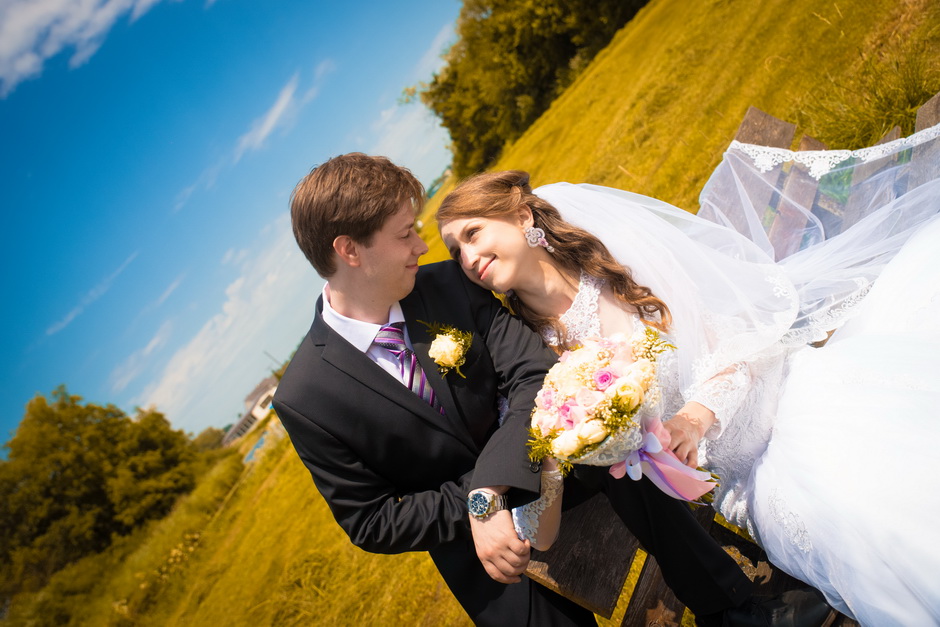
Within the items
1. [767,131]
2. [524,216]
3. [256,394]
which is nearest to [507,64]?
[767,131]

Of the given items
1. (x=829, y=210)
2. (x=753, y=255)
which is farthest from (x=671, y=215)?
(x=829, y=210)

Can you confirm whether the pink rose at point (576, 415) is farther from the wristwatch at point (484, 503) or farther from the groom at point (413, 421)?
the wristwatch at point (484, 503)

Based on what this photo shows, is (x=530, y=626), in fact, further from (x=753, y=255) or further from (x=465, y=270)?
(x=753, y=255)

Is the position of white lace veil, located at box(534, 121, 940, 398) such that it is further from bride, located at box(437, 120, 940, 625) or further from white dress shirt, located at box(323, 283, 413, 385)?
white dress shirt, located at box(323, 283, 413, 385)

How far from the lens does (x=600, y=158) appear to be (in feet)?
42.2

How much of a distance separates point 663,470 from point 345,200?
2.21m

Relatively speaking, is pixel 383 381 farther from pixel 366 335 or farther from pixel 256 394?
pixel 256 394

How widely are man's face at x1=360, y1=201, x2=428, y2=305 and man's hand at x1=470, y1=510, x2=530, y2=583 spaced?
57.3 inches

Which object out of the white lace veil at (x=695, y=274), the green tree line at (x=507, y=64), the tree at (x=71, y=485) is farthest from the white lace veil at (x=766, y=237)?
the tree at (x=71, y=485)

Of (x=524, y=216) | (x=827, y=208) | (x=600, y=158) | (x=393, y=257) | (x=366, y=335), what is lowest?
(x=600, y=158)

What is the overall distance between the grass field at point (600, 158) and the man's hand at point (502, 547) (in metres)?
2.21

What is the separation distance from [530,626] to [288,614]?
23.1 feet

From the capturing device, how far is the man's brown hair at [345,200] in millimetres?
2992

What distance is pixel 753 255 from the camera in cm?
380
